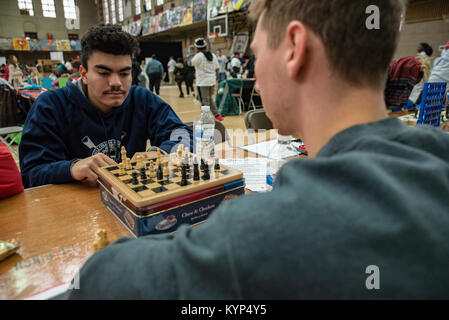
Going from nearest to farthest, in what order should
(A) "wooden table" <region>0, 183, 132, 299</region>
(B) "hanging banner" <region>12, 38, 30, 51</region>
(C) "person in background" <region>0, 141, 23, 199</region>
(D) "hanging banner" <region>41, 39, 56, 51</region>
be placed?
1. (A) "wooden table" <region>0, 183, 132, 299</region>
2. (C) "person in background" <region>0, 141, 23, 199</region>
3. (B) "hanging banner" <region>12, 38, 30, 51</region>
4. (D) "hanging banner" <region>41, 39, 56, 51</region>

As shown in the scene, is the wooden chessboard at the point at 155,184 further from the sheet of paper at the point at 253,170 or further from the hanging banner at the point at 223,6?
the hanging banner at the point at 223,6

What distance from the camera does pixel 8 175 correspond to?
116 centimetres

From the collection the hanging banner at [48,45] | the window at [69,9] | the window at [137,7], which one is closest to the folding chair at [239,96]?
the window at [137,7]

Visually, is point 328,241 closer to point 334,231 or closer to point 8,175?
point 334,231

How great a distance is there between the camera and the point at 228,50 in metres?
15.8

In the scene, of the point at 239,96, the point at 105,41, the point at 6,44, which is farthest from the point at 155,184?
the point at 6,44

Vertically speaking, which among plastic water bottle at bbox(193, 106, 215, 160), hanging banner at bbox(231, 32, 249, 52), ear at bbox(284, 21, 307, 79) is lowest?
plastic water bottle at bbox(193, 106, 215, 160)

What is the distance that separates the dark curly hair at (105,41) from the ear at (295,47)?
4.49 feet

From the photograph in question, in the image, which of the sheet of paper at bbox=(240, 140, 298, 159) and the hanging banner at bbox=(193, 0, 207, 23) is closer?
the sheet of paper at bbox=(240, 140, 298, 159)

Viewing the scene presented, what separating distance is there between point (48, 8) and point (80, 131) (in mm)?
27273

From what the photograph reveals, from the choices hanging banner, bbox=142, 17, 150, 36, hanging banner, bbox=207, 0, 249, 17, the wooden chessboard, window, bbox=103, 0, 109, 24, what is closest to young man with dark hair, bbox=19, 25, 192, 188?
the wooden chessboard

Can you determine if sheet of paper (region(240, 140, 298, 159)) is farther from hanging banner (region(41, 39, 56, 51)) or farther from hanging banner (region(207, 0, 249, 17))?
hanging banner (region(41, 39, 56, 51))

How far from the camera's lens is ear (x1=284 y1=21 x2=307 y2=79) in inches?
22.3
